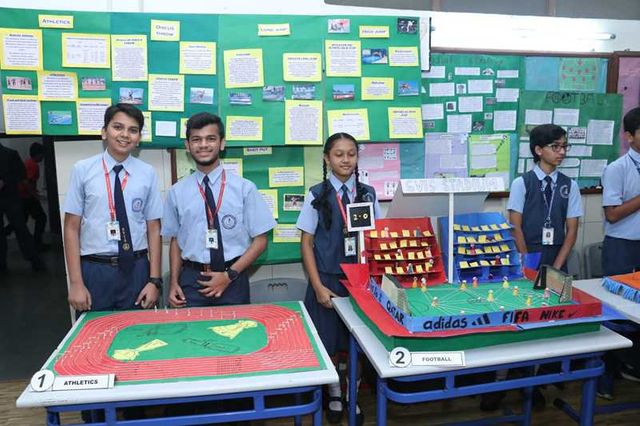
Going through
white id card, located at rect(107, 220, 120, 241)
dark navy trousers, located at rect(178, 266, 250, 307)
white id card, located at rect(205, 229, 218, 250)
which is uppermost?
white id card, located at rect(107, 220, 120, 241)

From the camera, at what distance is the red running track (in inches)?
58.4

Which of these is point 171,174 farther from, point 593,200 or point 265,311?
point 593,200

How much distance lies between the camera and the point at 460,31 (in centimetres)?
319

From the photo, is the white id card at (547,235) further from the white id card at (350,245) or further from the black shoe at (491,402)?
the white id card at (350,245)

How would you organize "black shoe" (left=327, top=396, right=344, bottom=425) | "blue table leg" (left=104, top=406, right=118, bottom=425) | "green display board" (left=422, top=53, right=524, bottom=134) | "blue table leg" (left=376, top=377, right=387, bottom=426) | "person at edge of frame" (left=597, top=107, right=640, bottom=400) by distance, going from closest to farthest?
"blue table leg" (left=104, top=406, right=118, bottom=425) → "blue table leg" (left=376, top=377, right=387, bottom=426) → "black shoe" (left=327, top=396, right=344, bottom=425) → "person at edge of frame" (left=597, top=107, right=640, bottom=400) → "green display board" (left=422, top=53, right=524, bottom=134)

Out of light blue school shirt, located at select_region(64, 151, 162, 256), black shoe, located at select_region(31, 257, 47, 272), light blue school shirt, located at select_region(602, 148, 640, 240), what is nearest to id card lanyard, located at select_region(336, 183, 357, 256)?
light blue school shirt, located at select_region(64, 151, 162, 256)

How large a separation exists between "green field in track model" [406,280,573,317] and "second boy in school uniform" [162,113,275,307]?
32.7 inches

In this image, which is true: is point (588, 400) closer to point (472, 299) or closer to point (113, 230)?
point (472, 299)

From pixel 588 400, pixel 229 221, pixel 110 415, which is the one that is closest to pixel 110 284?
pixel 229 221

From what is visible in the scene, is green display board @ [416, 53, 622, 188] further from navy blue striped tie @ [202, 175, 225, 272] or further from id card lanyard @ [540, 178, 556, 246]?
navy blue striped tie @ [202, 175, 225, 272]

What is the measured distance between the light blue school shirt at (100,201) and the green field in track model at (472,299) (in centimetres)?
131

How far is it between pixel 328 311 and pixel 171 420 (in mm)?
1200

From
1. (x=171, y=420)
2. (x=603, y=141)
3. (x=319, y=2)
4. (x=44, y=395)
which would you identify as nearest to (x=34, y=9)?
(x=319, y=2)

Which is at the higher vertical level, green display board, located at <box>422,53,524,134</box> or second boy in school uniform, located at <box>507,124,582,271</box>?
green display board, located at <box>422,53,524,134</box>
